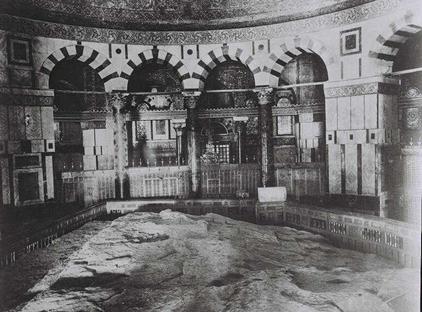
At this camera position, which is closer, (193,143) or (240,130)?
(193,143)

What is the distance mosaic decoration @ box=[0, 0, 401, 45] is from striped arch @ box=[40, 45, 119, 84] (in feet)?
1.12

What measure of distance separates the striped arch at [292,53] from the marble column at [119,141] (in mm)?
4608

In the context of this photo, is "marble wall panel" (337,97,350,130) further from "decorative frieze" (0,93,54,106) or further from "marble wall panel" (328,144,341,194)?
"decorative frieze" (0,93,54,106)

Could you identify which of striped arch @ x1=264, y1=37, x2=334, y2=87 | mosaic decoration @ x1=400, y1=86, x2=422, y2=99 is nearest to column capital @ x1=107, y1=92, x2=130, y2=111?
striped arch @ x1=264, y1=37, x2=334, y2=87

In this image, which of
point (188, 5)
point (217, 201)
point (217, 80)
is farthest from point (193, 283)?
point (217, 80)

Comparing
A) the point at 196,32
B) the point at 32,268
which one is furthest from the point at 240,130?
the point at 32,268

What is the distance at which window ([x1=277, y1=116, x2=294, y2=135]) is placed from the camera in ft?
45.6

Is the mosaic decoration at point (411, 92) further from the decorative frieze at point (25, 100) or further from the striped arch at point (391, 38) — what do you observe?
→ the decorative frieze at point (25, 100)

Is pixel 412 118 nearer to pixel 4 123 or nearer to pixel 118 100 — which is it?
pixel 118 100

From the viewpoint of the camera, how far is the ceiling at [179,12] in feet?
34.3

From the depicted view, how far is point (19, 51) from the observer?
9.85m

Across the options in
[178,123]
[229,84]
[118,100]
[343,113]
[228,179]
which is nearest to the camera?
[343,113]

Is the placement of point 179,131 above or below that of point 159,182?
above

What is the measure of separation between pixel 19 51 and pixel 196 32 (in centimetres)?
508
